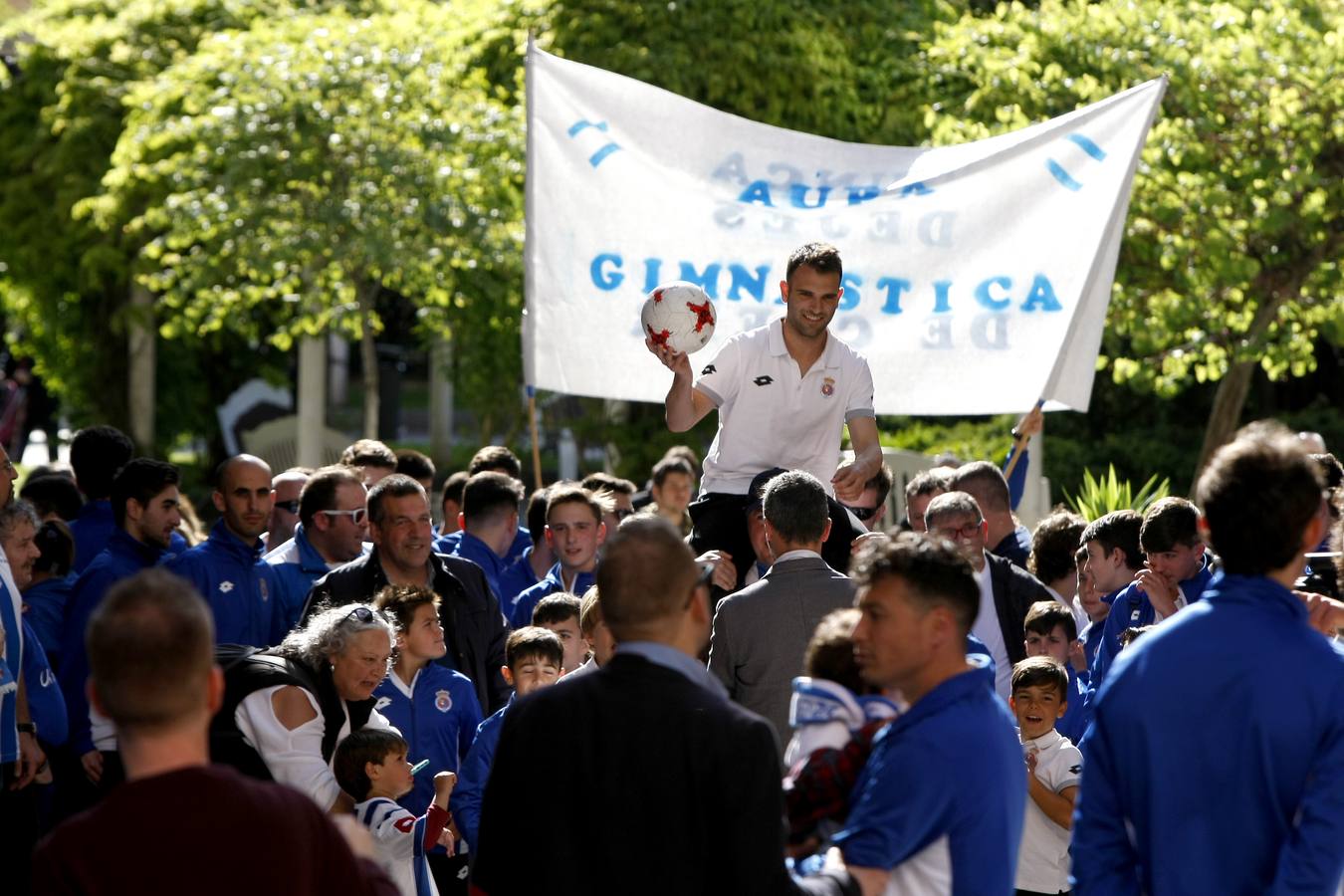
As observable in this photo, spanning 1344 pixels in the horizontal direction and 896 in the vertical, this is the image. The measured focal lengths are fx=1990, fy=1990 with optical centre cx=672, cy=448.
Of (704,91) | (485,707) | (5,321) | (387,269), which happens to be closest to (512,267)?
(387,269)

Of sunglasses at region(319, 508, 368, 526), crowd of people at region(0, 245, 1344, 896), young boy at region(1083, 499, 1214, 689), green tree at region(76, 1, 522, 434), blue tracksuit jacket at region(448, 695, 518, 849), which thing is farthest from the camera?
green tree at region(76, 1, 522, 434)

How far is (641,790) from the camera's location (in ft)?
13.1

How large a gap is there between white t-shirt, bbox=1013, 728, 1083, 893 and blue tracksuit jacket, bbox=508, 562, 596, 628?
2.90 meters

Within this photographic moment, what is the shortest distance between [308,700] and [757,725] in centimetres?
247

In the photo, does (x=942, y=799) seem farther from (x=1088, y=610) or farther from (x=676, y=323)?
(x=1088, y=610)

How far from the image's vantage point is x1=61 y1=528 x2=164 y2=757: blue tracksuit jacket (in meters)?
7.72

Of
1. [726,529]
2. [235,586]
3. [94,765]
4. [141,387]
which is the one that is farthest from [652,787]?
[141,387]

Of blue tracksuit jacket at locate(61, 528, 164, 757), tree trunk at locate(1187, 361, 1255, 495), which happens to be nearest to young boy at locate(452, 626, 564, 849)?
blue tracksuit jacket at locate(61, 528, 164, 757)

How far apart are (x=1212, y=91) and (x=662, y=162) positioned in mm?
6733

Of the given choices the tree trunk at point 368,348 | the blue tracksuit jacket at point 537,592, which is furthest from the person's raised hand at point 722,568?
the tree trunk at point 368,348

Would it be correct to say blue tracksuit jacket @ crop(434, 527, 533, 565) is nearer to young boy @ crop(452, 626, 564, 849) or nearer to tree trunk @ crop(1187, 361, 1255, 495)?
young boy @ crop(452, 626, 564, 849)

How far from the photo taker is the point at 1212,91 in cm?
1559

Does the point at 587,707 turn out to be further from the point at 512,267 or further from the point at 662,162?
the point at 512,267

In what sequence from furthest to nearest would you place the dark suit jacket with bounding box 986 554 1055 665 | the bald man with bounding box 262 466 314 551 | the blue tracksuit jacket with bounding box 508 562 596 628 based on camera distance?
the bald man with bounding box 262 466 314 551, the blue tracksuit jacket with bounding box 508 562 596 628, the dark suit jacket with bounding box 986 554 1055 665
